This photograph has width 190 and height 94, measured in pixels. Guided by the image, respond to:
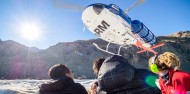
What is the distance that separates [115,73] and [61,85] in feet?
3.58

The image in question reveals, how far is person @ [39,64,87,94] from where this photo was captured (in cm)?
388

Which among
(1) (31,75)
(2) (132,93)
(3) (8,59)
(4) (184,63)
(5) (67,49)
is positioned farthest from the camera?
(4) (184,63)

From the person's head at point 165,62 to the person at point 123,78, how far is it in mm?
127

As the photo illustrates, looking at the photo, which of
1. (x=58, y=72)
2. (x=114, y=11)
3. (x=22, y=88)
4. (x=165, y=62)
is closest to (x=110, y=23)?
(x=114, y=11)

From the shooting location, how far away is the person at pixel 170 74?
298 centimetres

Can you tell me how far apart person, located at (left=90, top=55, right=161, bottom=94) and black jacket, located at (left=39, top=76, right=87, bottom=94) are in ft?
2.42

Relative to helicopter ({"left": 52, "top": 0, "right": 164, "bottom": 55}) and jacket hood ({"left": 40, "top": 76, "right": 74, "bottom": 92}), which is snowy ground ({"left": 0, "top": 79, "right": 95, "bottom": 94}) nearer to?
helicopter ({"left": 52, "top": 0, "right": 164, "bottom": 55})

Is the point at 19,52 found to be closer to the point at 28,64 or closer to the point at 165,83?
the point at 28,64

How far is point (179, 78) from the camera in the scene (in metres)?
3.04

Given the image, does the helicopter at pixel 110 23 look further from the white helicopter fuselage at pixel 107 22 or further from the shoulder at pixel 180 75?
the shoulder at pixel 180 75

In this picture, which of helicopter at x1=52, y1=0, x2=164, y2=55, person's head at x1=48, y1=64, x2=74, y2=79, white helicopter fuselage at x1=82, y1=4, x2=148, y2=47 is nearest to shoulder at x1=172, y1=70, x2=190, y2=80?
person's head at x1=48, y1=64, x2=74, y2=79

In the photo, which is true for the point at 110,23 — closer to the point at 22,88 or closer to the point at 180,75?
the point at 180,75

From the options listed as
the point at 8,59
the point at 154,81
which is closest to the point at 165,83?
the point at 154,81

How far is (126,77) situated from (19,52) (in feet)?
117
